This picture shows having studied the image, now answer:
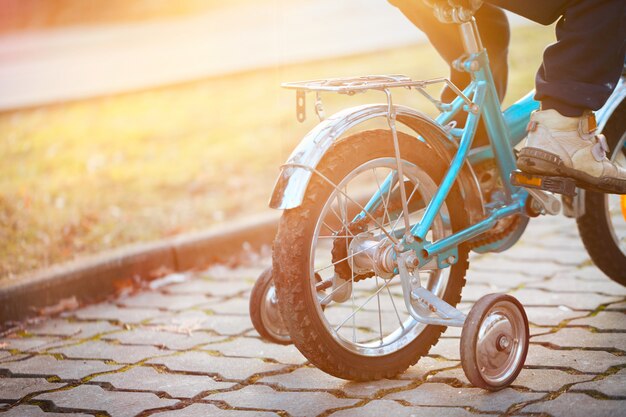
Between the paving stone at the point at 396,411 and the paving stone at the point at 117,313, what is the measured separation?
1.49m

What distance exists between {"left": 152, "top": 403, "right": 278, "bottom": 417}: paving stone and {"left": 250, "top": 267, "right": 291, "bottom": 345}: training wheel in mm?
518

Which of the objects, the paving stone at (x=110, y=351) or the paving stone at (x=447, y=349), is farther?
the paving stone at (x=110, y=351)

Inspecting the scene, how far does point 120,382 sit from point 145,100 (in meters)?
6.16

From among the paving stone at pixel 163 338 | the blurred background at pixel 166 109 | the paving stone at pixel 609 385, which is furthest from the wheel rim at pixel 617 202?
the blurred background at pixel 166 109

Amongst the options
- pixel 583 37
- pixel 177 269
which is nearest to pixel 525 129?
pixel 583 37

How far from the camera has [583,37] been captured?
3117mm

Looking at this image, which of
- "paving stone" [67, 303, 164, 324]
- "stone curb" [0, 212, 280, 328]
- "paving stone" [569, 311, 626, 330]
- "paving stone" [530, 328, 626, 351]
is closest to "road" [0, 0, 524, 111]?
"stone curb" [0, 212, 280, 328]

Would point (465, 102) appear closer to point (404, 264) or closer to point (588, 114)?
point (588, 114)

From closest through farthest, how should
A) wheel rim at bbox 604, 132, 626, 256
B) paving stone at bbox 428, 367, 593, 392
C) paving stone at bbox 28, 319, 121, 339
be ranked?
paving stone at bbox 428, 367, 593, 392 < wheel rim at bbox 604, 132, 626, 256 < paving stone at bbox 28, 319, 121, 339

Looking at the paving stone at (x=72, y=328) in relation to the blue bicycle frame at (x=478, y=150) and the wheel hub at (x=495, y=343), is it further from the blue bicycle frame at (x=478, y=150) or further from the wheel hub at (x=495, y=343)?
the wheel hub at (x=495, y=343)

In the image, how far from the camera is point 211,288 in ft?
15.3

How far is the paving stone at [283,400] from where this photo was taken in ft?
9.98

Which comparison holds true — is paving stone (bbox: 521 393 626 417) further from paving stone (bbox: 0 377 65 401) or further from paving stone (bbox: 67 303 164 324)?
paving stone (bbox: 67 303 164 324)

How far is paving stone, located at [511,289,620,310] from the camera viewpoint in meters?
3.94
